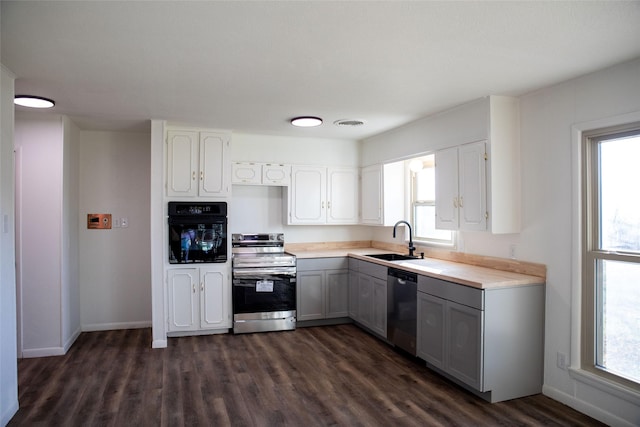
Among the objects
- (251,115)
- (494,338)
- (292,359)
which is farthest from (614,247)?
(251,115)

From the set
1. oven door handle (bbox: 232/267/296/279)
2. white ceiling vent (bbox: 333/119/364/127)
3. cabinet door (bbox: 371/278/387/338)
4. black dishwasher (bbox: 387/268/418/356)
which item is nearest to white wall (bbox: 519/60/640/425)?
black dishwasher (bbox: 387/268/418/356)

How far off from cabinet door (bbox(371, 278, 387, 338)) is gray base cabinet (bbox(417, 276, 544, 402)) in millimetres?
963

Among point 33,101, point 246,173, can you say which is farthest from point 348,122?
point 33,101

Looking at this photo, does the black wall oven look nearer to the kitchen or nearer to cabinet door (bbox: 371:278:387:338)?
the kitchen

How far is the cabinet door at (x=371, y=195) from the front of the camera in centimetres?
503

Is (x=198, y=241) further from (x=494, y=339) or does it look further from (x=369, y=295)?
(x=494, y=339)

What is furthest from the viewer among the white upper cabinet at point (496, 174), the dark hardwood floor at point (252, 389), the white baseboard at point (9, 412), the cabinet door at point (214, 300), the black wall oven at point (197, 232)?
the cabinet door at point (214, 300)

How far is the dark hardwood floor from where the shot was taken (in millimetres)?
2736

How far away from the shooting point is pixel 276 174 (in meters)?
5.11

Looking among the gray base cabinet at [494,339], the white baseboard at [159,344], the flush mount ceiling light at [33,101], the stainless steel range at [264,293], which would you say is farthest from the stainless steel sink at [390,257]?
the flush mount ceiling light at [33,101]

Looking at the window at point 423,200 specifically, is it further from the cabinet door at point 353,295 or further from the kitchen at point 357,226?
the cabinet door at point 353,295

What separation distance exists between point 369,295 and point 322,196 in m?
1.48

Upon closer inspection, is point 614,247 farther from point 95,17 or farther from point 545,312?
point 95,17

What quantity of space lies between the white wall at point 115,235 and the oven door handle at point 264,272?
119 centimetres
